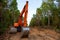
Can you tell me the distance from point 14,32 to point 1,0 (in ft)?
19.5

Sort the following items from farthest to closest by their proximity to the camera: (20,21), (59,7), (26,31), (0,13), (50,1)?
(50,1)
(59,7)
(20,21)
(0,13)
(26,31)

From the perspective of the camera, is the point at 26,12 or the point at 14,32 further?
the point at 14,32

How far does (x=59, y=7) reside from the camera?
→ 1547 inches

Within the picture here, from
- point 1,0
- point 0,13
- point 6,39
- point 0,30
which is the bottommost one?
point 6,39

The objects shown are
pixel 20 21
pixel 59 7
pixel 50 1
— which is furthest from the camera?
pixel 50 1

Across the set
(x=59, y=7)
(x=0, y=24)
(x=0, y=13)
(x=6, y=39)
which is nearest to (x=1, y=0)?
(x=0, y=13)

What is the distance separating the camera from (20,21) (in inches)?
992

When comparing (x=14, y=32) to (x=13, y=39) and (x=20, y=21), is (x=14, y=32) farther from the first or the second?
(x=13, y=39)

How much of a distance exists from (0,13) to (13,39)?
3.82 metres

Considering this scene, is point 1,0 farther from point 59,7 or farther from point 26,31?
point 59,7

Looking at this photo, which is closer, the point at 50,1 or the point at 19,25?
the point at 19,25

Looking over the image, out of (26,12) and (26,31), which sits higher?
(26,12)

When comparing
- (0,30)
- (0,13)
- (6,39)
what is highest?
(0,13)

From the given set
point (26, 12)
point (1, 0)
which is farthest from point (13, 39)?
point (1, 0)
